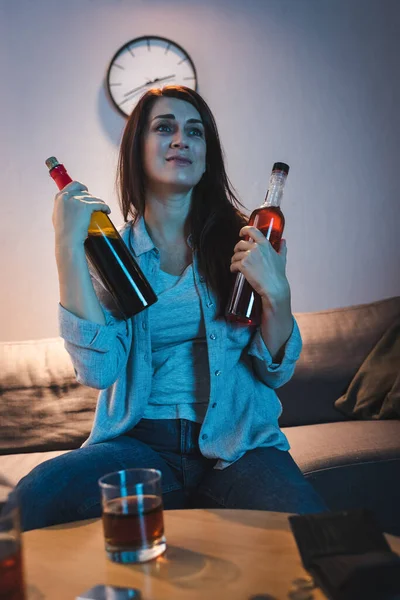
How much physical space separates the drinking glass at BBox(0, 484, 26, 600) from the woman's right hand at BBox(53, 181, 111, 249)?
0.67 meters

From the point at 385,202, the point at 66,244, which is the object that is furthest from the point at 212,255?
the point at 385,202

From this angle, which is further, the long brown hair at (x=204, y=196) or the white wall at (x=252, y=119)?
the white wall at (x=252, y=119)

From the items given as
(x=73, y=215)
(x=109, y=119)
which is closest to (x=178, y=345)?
(x=73, y=215)

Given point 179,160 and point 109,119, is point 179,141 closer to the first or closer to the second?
point 179,160

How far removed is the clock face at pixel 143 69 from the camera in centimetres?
262

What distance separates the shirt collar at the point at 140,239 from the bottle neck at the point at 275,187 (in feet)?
1.00

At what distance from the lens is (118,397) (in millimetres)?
1338

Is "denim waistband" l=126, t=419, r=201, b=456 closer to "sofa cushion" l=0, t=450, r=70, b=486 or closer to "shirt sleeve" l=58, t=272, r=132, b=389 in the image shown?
"shirt sleeve" l=58, t=272, r=132, b=389

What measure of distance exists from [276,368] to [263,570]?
2.03 feet

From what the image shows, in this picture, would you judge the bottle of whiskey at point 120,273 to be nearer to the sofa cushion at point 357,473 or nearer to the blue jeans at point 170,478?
the blue jeans at point 170,478

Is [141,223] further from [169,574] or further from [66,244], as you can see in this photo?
[169,574]

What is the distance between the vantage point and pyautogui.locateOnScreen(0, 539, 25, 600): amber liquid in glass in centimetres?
58

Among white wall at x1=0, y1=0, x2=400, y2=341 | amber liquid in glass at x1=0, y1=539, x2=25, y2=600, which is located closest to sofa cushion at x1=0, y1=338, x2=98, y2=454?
white wall at x1=0, y1=0, x2=400, y2=341

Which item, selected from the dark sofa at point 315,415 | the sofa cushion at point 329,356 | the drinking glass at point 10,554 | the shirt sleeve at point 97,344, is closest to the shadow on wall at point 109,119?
the dark sofa at point 315,415
